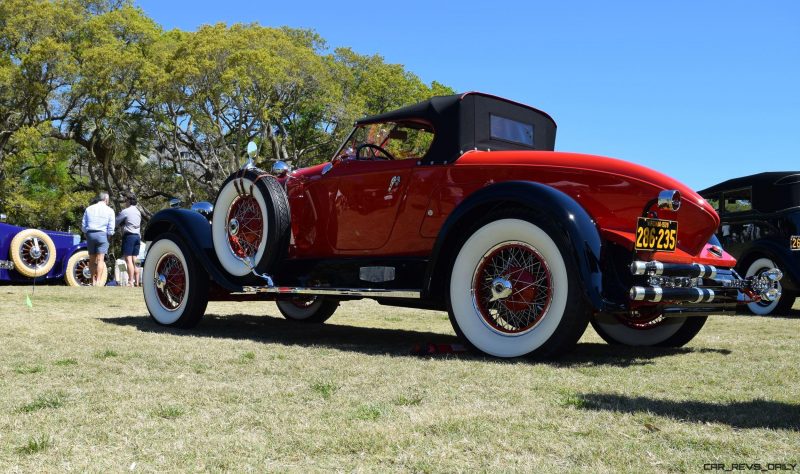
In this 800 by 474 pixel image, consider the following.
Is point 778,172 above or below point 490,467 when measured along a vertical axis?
above

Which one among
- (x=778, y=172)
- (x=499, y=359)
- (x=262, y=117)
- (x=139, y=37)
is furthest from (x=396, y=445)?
(x=139, y=37)

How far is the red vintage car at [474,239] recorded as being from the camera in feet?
14.9

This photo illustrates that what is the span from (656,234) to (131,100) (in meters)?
27.0

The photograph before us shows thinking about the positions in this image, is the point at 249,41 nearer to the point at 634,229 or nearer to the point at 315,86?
the point at 315,86

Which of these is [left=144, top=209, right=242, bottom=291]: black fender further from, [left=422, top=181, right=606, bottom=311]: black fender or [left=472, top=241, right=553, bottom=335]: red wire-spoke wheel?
[left=472, top=241, right=553, bottom=335]: red wire-spoke wheel

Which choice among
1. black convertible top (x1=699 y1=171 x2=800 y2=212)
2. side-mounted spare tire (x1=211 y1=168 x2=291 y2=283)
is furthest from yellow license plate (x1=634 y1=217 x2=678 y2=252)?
black convertible top (x1=699 y1=171 x2=800 y2=212)

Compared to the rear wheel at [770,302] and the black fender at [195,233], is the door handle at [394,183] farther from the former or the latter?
the rear wheel at [770,302]

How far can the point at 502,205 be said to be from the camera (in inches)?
192

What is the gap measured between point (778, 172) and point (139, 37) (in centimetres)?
2617

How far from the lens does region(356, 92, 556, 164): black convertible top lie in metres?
5.46

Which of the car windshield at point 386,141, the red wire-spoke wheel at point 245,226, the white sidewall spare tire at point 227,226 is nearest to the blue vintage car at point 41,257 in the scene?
the white sidewall spare tire at point 227,226

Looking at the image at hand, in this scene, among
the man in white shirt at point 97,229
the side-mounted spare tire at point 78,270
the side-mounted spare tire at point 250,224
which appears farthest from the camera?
the side-mounted spare tire at point 78,270

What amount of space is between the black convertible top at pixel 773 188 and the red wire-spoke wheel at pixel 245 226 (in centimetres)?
745

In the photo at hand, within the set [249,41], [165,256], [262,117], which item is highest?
[249,41]
